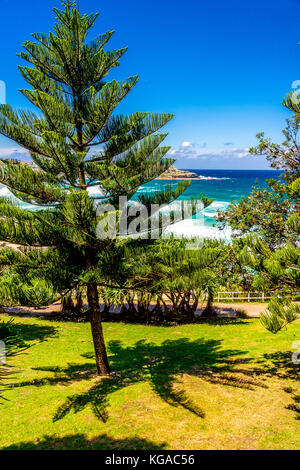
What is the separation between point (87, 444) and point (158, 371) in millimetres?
2869

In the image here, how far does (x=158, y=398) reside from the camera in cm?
515

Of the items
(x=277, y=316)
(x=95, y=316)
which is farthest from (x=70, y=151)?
(x=277, y=316)

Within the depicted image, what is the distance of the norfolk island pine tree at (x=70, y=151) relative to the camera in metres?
4.73

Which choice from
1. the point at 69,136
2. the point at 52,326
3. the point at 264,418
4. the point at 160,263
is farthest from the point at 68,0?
the point at 52,326

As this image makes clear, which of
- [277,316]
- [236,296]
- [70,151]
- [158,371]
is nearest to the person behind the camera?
[277,316]

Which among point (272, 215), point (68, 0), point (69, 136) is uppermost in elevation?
point (68, 0)

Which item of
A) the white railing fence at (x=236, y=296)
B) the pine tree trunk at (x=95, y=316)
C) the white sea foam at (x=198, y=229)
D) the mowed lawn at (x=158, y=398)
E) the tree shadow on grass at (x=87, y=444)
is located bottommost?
the white railing fence at (x=236, y=296)

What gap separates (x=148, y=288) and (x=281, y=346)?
14.8 ft

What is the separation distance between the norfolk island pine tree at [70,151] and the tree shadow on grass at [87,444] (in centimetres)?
219

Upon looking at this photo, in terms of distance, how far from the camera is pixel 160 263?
5.19m

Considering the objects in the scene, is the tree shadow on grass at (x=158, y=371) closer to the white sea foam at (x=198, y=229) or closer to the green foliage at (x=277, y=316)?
the green foliage at (x=277, y=316)

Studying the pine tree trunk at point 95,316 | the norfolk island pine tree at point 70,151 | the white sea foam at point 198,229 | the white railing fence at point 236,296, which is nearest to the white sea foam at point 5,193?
the norfolk island pine tree at point 70,151

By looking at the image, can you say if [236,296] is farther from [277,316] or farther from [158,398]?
[277,316]
